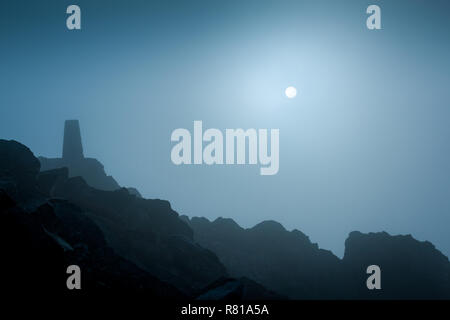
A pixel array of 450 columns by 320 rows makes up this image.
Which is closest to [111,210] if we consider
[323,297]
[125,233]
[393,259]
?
[125,233]

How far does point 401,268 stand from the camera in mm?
110688

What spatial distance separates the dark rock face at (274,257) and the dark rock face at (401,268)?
715 centimetres

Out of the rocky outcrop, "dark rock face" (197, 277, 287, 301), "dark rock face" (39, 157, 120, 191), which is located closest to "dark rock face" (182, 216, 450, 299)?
"dark rock face" (39, 157, 120, 191)

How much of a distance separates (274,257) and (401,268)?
138 ft

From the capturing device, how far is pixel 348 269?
367 feet

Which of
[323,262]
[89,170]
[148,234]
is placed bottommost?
[323,262]

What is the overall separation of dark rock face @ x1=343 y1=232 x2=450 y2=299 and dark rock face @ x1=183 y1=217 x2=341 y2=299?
7.15 metres

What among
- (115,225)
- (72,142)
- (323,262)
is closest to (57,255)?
(115,225)

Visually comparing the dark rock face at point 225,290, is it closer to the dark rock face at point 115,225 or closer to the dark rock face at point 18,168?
the dark rock face at point 115,225

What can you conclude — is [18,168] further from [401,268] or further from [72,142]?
[401,268]

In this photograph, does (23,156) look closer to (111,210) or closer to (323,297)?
(111,210)

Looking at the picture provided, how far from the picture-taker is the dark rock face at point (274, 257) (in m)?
101

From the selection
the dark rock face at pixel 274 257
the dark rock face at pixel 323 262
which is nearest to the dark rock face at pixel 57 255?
the dark rock face at pixel 274 257
